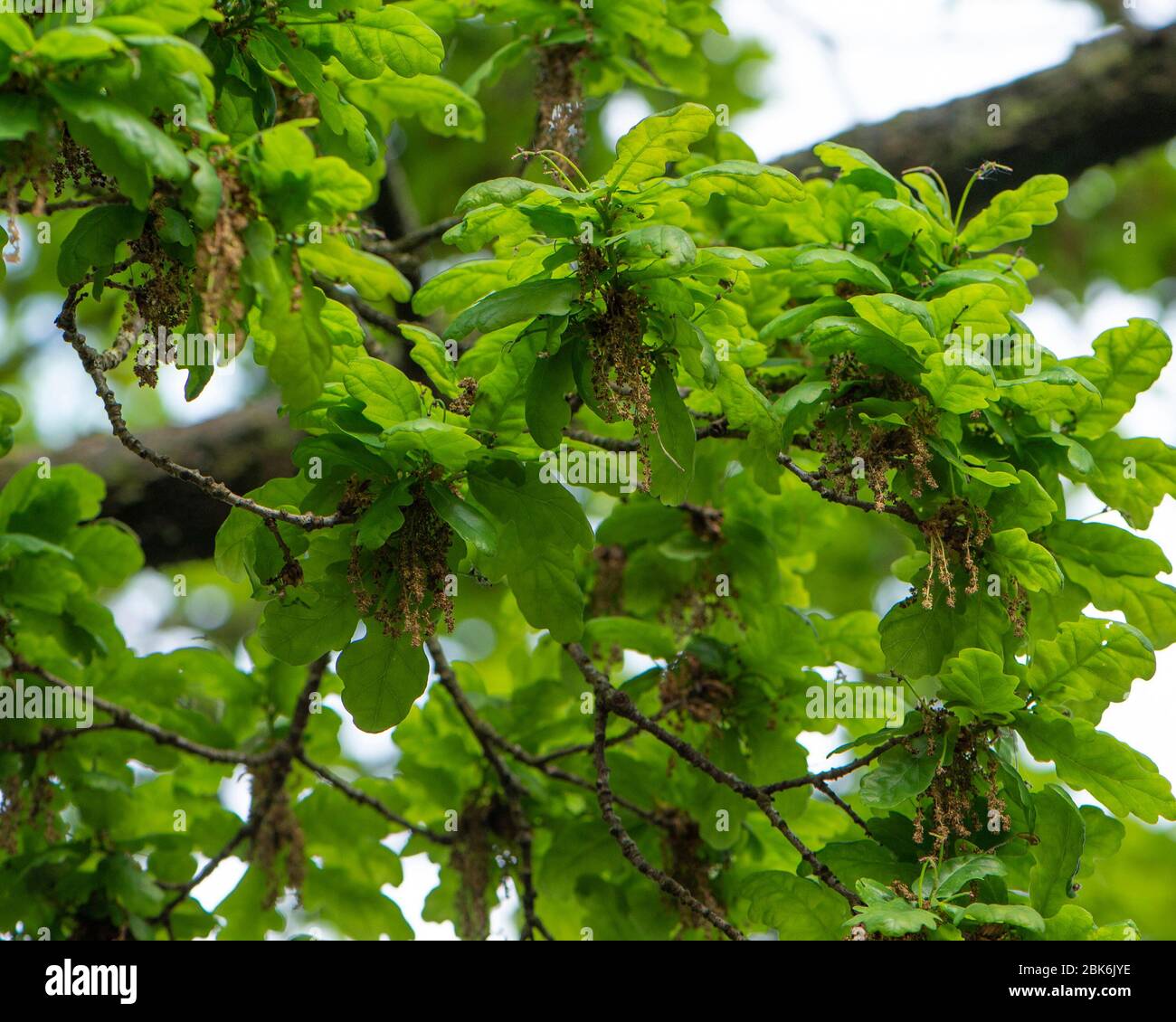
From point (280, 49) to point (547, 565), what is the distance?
3.11ft

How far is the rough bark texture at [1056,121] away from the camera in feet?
12.0
